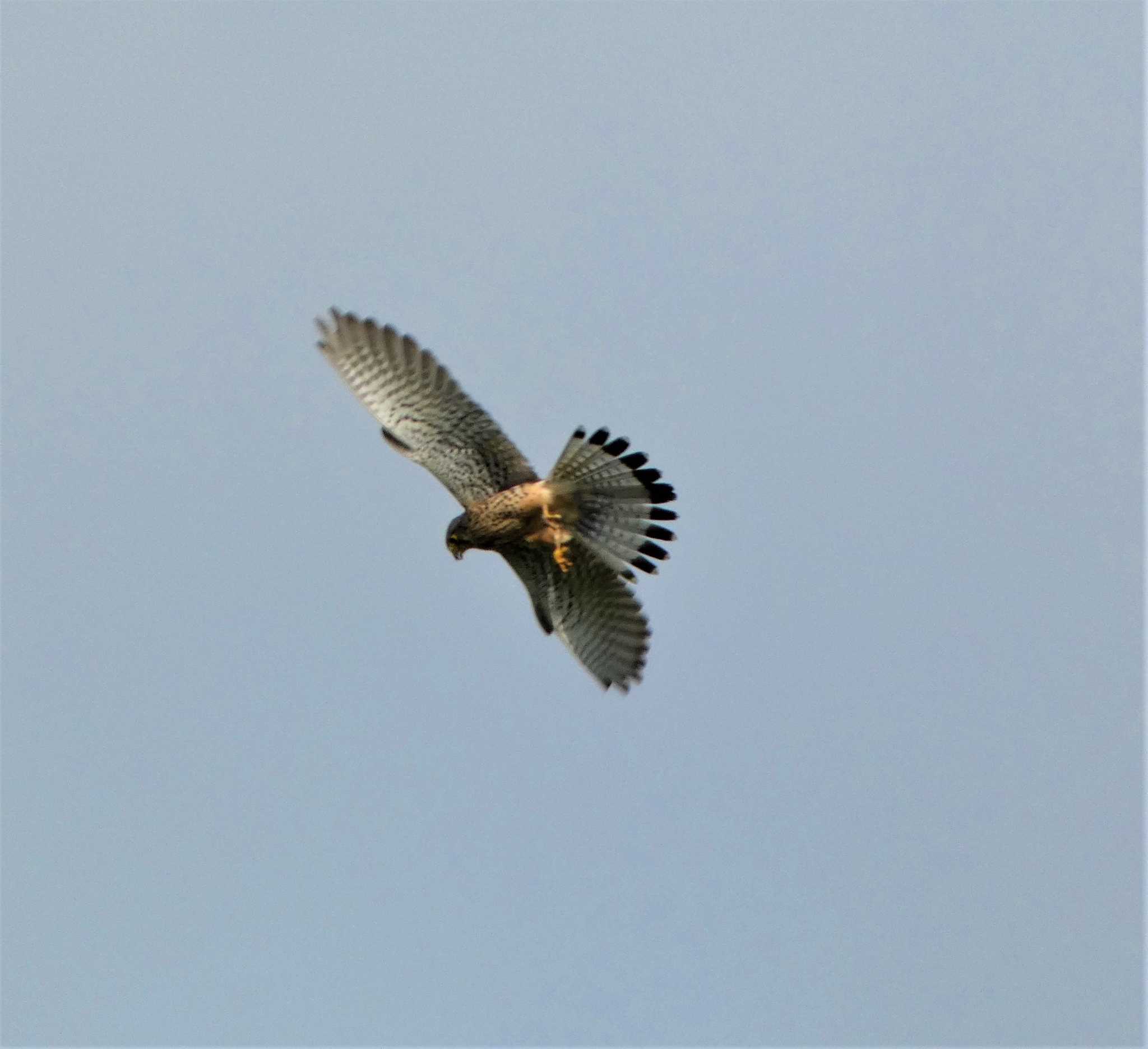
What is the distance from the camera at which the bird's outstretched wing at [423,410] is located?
16969mm

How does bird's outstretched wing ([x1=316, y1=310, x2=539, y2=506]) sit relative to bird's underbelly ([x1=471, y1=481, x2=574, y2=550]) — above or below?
above

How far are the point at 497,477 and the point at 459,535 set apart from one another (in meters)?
0.55

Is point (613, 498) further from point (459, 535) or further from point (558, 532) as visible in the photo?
point (459, 535)

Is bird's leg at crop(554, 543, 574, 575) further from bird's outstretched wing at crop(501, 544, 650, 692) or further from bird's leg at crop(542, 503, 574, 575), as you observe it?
bird's outstretched wing at crop(501, 544, 650, 692)

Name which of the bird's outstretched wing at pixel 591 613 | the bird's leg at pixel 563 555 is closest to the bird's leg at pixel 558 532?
the bird's leg at pixel 563 555

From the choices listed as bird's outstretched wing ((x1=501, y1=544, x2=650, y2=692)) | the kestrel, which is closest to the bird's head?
the kestrel

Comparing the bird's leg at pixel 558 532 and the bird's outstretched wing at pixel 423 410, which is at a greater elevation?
the bird's outstretched wing at pixel 423 410

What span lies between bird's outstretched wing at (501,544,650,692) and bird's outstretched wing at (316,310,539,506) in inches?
30.4

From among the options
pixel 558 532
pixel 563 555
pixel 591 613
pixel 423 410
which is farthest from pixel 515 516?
pixel 591 613

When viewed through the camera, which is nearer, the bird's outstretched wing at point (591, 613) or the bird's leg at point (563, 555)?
the bird's leg at point (563, 555)

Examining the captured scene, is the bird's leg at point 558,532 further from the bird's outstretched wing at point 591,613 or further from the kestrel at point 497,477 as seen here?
the bird's outstretched wing at point 591,613

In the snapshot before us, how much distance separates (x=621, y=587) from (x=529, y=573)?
30.1 inches

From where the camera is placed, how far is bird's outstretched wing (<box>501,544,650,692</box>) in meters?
17.8

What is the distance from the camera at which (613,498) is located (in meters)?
16.7
